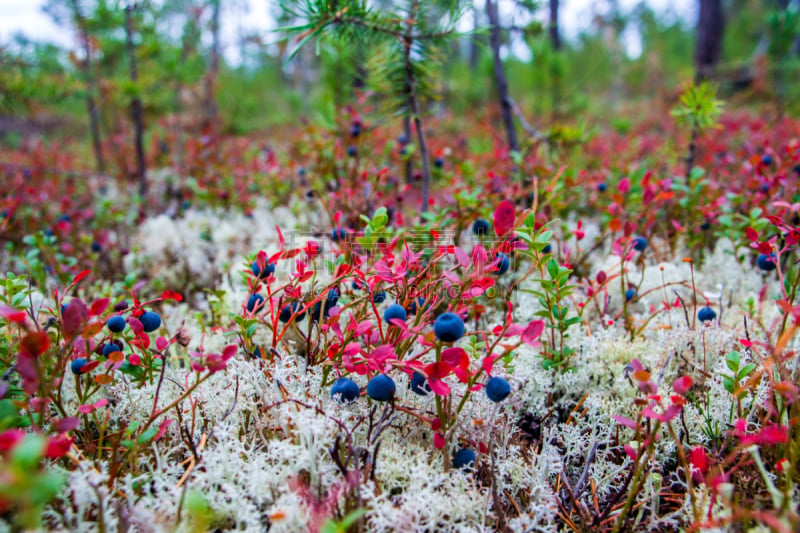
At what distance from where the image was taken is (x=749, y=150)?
2984 millimetres

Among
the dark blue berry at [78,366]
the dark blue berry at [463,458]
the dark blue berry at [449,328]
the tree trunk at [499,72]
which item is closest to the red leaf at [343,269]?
the dark blue berry at [449,328]

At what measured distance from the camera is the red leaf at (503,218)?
1.20 m

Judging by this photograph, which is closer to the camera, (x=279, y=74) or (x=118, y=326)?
(x=118, y=326)

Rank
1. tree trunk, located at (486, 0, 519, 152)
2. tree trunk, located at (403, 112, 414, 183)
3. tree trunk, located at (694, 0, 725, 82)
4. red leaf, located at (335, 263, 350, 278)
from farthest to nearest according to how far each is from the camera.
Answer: tree trunk, located at (694, 0, 725, 82), tree trunk, located at (403, 112, 414, 183), tree trunk, located at (486, 0, 519, 152), red leaf, located at (335, 263, 350, 278)

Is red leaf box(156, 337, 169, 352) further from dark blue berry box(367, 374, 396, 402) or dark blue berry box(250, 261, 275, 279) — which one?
dark blue berry box(367, 374, 396, 402)

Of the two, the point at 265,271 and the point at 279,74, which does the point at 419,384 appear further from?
the point at 279,74

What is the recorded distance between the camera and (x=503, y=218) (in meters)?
1.23

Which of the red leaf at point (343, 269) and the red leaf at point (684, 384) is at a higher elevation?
the red leaf at point (343, 269)

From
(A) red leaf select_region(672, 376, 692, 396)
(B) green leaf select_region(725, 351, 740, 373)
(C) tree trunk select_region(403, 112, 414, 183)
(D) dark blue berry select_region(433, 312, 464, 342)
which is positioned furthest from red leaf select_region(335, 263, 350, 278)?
(C) tree trunk select_region(403, 112, 414, 183)

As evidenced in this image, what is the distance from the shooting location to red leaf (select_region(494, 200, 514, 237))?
120cm

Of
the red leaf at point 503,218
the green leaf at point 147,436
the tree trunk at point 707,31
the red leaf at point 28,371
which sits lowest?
the green leaf at point 147,436

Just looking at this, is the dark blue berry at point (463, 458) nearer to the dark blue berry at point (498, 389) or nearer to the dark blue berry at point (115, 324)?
the dark blue berry at point (498, 389)

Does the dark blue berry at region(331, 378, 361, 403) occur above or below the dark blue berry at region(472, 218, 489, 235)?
below

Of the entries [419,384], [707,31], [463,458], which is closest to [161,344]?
[419,384]
